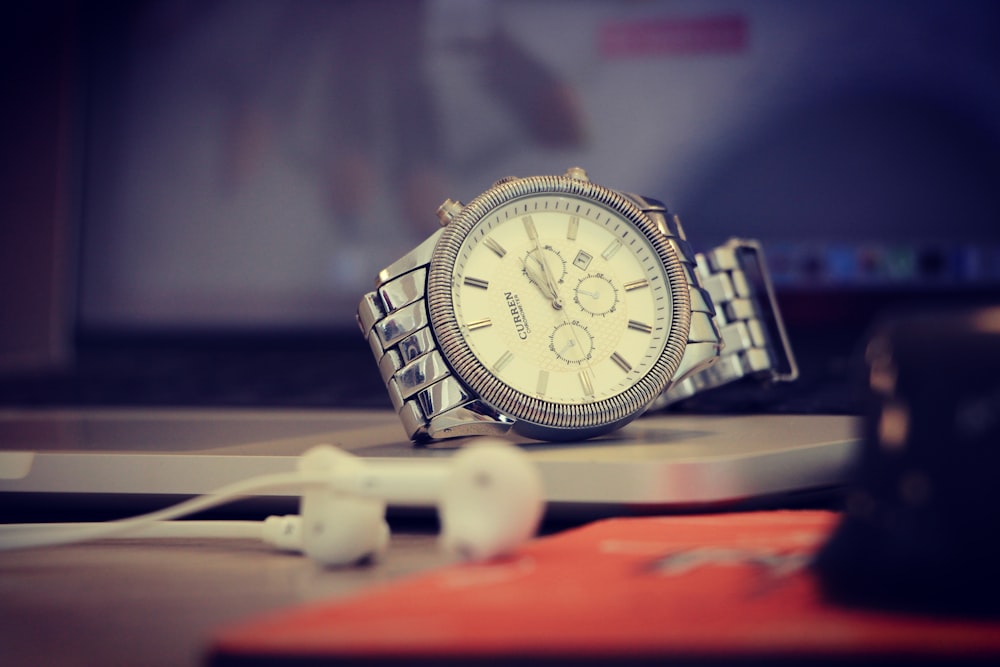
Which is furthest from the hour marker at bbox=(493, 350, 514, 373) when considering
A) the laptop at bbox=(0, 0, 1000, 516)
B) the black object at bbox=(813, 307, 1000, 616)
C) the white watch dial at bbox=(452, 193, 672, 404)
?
the laptop at bbox=(0, 0, 1000, 516)

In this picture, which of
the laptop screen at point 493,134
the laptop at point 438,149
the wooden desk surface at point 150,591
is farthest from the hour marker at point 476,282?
the laptop screen at point 493,134

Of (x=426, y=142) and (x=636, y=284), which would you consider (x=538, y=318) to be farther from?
(x=426, y=142)

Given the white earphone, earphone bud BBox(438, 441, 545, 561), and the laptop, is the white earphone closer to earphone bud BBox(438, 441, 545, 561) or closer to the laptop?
earphone bud BBox(438, 441, 545, 561)

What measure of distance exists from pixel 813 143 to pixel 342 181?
109 centimetres

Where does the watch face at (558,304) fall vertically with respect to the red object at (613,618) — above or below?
above

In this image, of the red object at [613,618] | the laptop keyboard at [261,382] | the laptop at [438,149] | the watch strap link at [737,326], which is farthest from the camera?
the laptop at [438,149]

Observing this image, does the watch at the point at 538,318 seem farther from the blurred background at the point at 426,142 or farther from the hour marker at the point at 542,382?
the blurred background at the point at 426,142

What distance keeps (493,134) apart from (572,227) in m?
1.41

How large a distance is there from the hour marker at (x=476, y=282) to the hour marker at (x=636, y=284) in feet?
0.42

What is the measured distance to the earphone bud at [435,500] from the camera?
20.2 inches

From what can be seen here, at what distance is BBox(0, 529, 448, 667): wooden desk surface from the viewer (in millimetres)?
482

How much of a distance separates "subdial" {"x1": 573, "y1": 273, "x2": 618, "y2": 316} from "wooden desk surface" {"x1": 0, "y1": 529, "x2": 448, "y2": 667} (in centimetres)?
25

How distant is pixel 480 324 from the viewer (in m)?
0.82

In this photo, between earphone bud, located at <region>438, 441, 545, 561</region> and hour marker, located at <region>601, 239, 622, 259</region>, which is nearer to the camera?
earphone bud, located at <region>438, 441, 545, 561</region>
